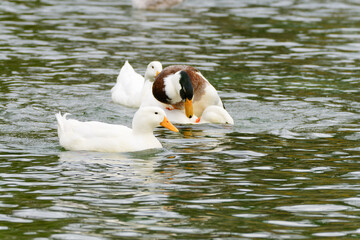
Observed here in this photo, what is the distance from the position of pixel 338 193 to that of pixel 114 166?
9.17 feet

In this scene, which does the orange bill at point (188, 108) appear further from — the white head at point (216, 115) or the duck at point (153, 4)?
the duck at point (153, 4)

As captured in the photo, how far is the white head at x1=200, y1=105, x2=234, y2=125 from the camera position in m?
13.3

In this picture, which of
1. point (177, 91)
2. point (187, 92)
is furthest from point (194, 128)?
point (177, 91)

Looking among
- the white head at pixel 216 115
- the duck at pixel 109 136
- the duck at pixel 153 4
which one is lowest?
the white head at pixel 216 115

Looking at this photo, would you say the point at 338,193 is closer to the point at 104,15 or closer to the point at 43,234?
the point at 43,234

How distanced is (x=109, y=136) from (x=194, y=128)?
2535mm

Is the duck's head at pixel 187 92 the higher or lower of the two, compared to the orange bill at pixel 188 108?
higher

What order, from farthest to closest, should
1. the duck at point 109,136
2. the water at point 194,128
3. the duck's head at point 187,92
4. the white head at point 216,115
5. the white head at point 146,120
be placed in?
the duck's head at point 187,92
the white head at point 216,115
the white head at point 146,120
the duck at point 109,136
the water at point 194,128

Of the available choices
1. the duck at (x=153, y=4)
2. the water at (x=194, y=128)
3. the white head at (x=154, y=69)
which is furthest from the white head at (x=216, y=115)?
the duck at (x=153, y=4)

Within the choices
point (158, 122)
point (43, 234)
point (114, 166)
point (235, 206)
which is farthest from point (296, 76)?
point (43, 234)

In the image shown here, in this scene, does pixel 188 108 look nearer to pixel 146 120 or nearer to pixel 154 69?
pixel 154 69

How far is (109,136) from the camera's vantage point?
438 inches

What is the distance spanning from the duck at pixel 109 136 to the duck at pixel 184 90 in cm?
218

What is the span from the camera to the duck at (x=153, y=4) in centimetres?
2534
